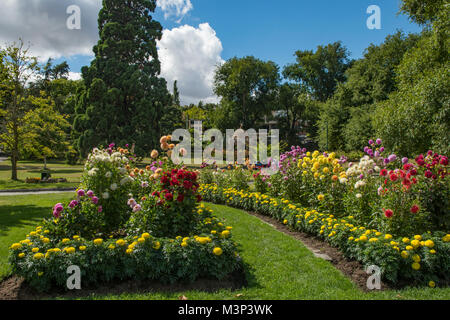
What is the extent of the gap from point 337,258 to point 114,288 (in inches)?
123

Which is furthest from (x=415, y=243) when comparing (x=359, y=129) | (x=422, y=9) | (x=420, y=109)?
(x=359, y=129)

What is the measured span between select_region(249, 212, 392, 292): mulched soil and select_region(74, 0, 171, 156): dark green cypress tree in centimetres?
1925

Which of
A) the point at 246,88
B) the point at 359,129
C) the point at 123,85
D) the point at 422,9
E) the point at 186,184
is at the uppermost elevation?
the point at 246,88

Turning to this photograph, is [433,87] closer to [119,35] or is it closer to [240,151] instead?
[240,151]

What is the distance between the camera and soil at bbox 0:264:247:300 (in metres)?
3.29

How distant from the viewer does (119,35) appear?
25094mm

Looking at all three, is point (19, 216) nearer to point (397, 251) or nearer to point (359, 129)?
point (397, 251)

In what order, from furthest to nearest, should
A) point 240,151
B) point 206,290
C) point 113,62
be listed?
point 240,151 → point 113,62 → point 206,290

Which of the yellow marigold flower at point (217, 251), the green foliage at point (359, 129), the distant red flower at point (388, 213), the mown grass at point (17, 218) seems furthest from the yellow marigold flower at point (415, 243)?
the green foliage at point (359, 129)

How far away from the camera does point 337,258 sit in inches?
175

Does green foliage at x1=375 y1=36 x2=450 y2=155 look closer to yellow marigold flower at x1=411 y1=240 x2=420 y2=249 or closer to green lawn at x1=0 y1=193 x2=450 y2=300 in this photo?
green lawn at x1=0 y1=193 x2=450 y2=300
